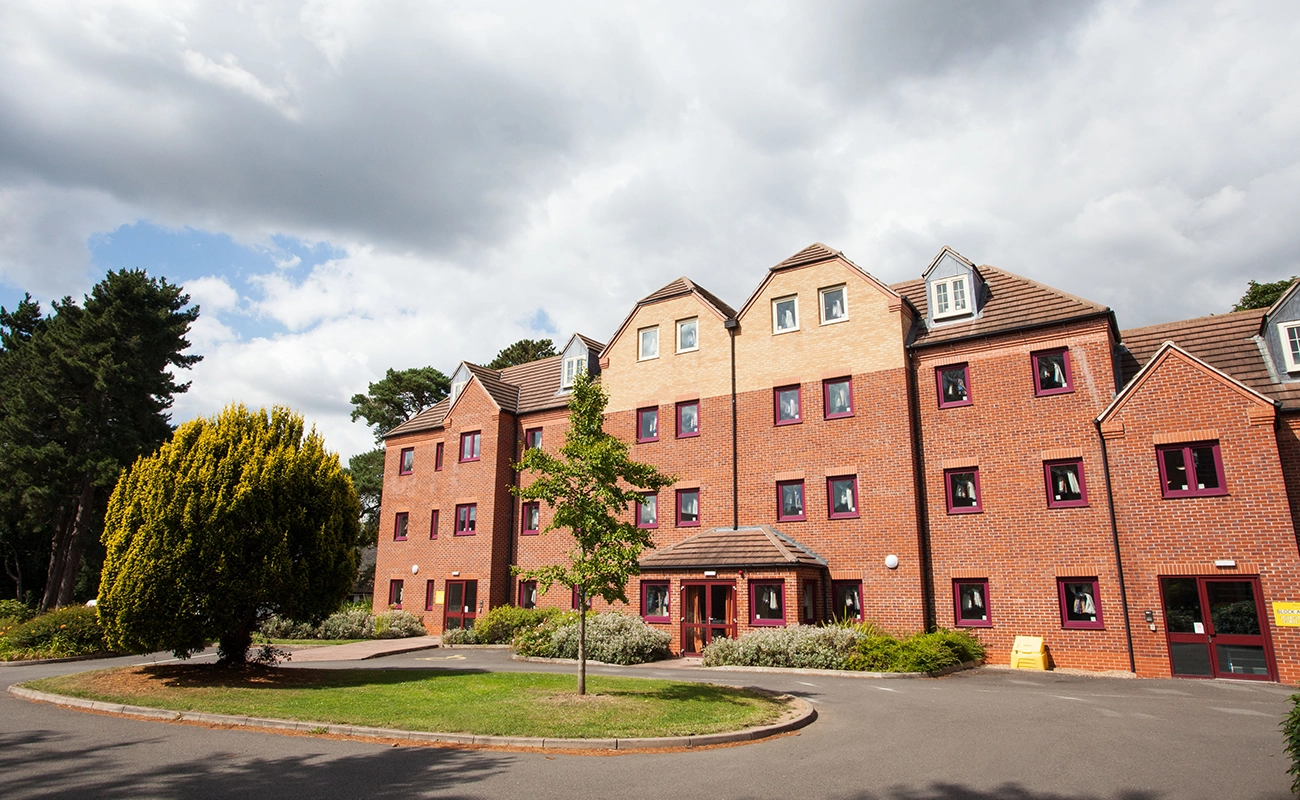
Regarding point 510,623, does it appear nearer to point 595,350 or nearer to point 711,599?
point 711,599

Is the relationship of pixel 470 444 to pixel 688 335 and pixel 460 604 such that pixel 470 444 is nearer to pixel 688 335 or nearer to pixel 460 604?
pixel 460 604

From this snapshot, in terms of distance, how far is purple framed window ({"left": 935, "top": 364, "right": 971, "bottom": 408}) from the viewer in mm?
22547

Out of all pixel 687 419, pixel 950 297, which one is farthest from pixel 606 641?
pixel 950 297

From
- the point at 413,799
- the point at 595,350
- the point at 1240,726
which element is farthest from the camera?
the point at 595,350

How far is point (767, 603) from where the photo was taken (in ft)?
72.3

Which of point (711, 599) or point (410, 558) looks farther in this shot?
point (410, 558)

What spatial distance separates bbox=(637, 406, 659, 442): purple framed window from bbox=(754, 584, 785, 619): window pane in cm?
773

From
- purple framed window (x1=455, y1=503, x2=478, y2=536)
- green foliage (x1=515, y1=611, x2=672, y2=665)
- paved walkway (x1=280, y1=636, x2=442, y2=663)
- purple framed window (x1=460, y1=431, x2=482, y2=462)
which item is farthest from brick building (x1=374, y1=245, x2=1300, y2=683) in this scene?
purple framed window (x1=460, y1=431, x2=482, y2=462)

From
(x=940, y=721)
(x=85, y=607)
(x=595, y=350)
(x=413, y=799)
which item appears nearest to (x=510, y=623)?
(x=595, y=350)

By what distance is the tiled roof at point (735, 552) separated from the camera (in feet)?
72.4

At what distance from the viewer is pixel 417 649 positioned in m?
25.3

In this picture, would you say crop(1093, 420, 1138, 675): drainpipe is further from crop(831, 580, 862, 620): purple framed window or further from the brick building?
crop(831, 580, 862, 620): purple framed window

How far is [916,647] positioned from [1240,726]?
7.45m

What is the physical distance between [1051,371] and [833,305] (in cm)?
697
